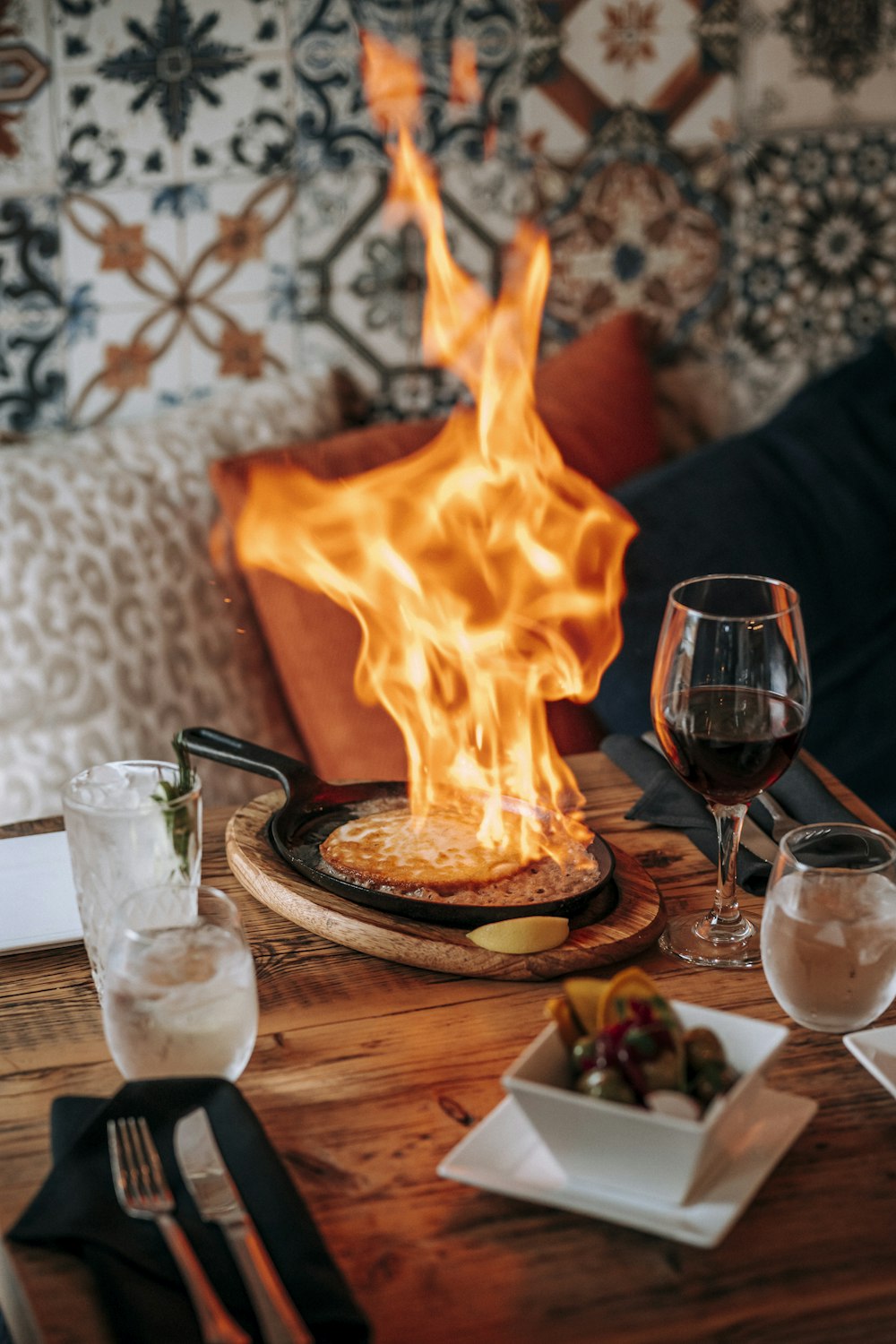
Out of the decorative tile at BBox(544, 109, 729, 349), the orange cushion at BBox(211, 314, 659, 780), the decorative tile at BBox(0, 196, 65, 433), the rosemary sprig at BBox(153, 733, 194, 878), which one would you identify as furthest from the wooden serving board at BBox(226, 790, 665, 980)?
the decorative tile at BBox(544, 109, 729, 349)

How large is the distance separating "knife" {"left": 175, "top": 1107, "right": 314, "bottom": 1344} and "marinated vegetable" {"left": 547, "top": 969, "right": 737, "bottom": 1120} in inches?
7.7

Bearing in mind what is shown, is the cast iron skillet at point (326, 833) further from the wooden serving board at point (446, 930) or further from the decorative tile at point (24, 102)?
the decorative tile at point (24, 102)

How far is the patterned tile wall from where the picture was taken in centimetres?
218

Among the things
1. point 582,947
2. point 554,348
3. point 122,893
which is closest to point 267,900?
point 122,893

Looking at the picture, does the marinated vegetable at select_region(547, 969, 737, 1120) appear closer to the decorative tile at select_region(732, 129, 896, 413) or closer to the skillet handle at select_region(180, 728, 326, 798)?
the skillet handle at select_region(180, 728, 326, 798)

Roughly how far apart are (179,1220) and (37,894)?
464 mm

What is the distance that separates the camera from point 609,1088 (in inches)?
29.6

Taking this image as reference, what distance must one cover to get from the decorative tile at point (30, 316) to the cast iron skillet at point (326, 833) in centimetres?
119

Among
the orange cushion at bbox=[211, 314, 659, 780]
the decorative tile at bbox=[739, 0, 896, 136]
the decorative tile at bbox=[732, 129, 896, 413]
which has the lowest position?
the orange cushion at bbox=[211, 314, 659, 780]

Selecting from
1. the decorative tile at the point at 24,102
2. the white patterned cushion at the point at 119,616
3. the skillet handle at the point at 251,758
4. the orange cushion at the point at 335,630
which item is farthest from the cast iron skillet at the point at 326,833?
the decorative tile at the point at 24,102

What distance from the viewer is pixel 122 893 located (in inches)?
39.9

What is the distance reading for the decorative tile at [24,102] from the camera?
211 centimetres

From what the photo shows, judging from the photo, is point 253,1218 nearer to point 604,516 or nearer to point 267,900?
point 267,900

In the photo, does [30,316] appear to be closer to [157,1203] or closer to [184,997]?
[184,997]
